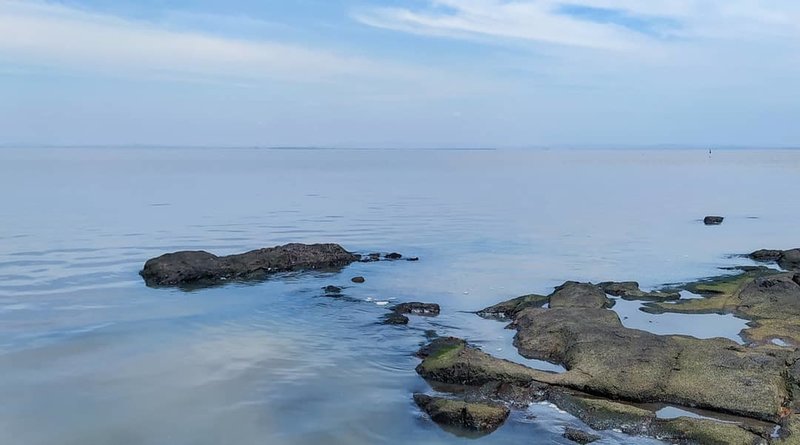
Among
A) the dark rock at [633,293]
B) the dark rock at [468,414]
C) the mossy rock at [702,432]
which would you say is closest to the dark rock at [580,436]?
the mossy rock at [702,432]

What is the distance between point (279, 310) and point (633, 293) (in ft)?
36.7

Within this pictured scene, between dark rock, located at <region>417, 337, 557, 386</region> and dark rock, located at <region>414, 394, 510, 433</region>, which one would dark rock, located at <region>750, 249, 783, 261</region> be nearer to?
dark rock, located at <region>417, 337, 557, 386</region>

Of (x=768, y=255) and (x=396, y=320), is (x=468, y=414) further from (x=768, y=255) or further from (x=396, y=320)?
(x=768, y=255)

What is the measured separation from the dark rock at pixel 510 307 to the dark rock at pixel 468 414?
7.68 metres

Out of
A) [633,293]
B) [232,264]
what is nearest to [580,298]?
[633,293]

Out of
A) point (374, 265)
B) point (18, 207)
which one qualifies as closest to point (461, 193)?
point (18, 207)

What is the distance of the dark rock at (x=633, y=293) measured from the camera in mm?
22219

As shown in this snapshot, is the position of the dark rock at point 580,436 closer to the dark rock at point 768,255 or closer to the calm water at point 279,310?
the calm water at point 279,310

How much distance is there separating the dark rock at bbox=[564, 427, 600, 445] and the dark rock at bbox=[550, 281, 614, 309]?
829cm

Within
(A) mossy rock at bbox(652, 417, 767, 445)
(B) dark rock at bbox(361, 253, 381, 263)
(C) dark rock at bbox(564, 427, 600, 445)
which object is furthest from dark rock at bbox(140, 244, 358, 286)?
(A) mossy rock at bbox(652, 417, 767, 445)

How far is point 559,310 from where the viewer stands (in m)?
18.5

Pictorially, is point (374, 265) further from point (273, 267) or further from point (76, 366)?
point (76, 366)

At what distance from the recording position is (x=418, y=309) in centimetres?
2084

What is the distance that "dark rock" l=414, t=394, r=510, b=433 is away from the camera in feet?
39.7
